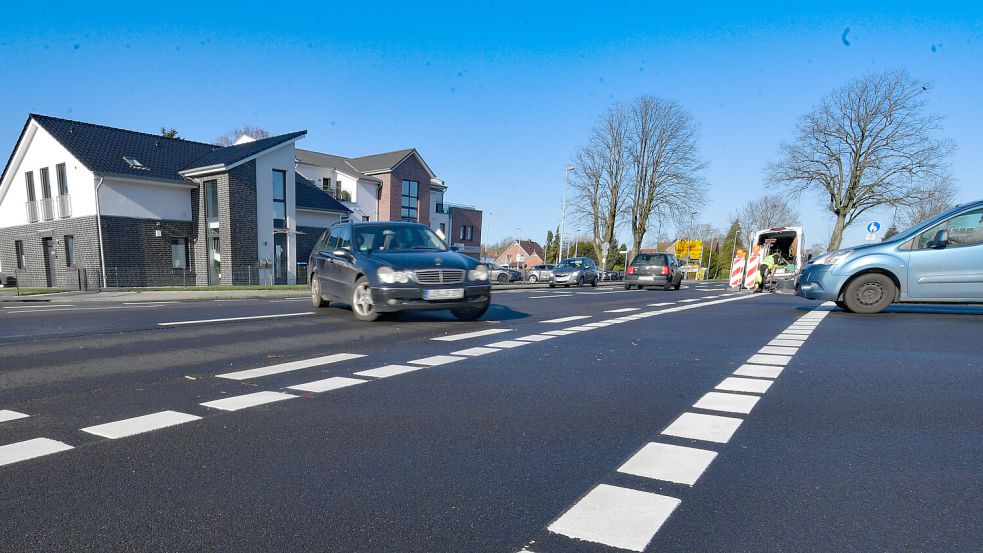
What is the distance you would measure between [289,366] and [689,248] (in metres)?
66.2

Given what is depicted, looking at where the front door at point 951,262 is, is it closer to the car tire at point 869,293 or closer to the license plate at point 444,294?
the car tire at point 869,293

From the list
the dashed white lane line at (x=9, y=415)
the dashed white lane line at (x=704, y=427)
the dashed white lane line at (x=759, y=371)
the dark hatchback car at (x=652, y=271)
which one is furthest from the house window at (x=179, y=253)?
the dashed white lane line at (x=704, y=427)

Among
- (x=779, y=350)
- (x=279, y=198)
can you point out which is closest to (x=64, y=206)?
(x=279, y=198)

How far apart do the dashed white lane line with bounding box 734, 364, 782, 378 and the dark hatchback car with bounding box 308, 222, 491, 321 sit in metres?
4.30

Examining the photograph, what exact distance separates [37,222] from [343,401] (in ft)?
111

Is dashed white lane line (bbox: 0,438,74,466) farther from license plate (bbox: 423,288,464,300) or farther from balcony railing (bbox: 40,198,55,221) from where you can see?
balcony railing (bbox: 40,198,55,221)

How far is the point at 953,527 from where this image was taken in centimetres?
194

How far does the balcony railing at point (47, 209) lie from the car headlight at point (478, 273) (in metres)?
28.8

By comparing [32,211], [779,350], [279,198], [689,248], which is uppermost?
[279,198]

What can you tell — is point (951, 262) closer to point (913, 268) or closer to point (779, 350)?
point (913, 268)

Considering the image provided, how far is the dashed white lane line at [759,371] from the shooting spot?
4.54 m

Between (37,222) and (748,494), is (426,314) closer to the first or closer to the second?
(748,494)

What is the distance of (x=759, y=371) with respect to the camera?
4.70 metres

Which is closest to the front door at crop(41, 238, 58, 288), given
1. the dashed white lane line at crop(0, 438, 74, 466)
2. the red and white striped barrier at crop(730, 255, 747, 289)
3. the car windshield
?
the car windshield
